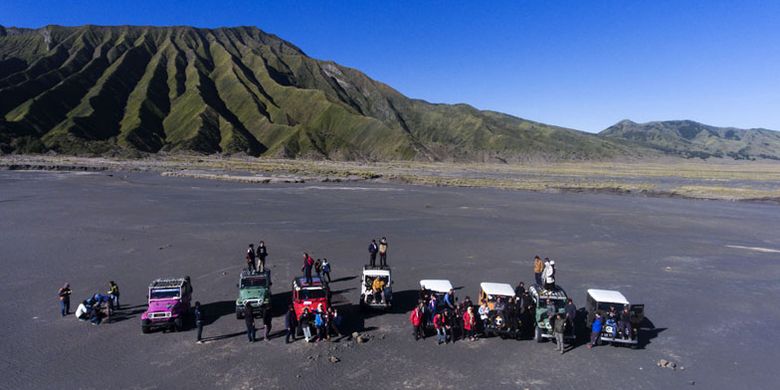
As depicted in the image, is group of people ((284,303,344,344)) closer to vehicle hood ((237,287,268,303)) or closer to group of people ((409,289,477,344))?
vehicle hood ((237,287,268,303))

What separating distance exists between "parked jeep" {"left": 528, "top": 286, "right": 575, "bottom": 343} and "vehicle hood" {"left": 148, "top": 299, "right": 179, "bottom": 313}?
12.5 meters

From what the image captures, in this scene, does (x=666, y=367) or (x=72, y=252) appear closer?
(x=666, y=367)

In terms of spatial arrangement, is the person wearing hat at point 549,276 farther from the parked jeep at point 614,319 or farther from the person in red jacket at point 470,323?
the person in red jacket at point 470,323

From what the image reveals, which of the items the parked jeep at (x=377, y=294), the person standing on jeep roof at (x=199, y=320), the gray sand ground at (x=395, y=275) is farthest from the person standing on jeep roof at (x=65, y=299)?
the parked jeep at (x=377, y=294)

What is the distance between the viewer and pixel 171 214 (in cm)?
4066

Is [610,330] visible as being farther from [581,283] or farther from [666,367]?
[581,283]

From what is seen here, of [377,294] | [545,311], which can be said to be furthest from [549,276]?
[377,294]

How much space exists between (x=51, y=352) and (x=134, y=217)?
27960 millimetres

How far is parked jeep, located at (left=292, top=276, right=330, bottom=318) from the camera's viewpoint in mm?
15641

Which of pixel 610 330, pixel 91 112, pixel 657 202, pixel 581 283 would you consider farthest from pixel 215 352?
pixel 91 112

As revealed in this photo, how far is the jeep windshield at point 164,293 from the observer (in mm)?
15705

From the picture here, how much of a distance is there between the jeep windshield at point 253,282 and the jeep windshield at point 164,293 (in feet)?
7.69

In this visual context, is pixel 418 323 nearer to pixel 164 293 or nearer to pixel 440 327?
pixel 440 327

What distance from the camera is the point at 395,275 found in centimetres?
2264
